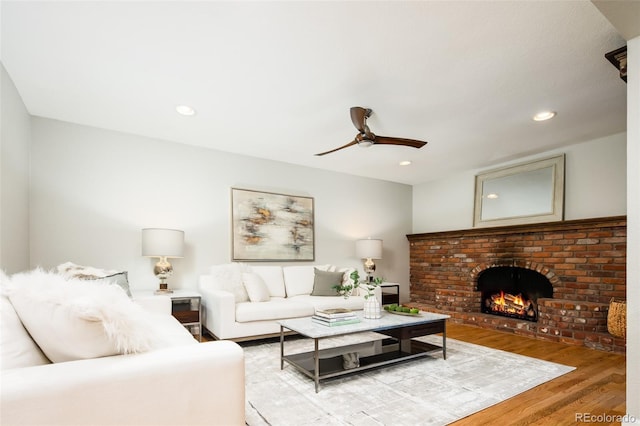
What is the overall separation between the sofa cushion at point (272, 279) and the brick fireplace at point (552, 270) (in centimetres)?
244

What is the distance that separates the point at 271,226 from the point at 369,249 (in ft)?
5.28

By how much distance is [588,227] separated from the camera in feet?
13.1

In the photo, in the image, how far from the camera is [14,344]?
3.69 ft

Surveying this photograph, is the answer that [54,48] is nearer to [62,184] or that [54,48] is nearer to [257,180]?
[62,184]

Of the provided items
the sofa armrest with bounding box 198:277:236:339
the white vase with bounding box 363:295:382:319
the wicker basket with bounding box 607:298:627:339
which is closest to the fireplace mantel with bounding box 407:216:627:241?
the wicker basket with bounding box 607:298:627:339

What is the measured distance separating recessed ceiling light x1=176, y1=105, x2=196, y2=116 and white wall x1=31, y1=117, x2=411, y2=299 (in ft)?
3.31

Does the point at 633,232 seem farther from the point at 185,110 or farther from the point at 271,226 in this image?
the point at 271,226

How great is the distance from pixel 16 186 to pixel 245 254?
2.43m

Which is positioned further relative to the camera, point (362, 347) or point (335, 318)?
point (362, 347)

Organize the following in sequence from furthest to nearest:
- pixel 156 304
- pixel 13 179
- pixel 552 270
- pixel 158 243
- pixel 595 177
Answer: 1. pixel 552 270
2. pixel 595 177
3. pixel 158 243
4. pixel 156 304
5. pixel 13 179

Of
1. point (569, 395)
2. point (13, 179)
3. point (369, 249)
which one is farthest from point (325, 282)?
point (13, 179)

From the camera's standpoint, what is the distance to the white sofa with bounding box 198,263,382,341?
11.5ft

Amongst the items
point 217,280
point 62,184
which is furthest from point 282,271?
point 62,184

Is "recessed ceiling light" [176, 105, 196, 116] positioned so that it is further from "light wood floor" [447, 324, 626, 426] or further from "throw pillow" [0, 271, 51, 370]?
"light wood floor" [447, 324, 626, 426]
